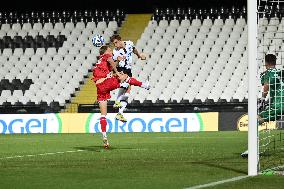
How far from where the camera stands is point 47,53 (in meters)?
39.8

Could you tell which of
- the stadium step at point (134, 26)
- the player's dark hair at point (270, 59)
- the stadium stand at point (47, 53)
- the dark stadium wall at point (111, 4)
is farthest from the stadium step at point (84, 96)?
the player's dark hair at point (270, 59)

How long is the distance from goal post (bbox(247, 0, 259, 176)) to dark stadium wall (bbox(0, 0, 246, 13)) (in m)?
29.2

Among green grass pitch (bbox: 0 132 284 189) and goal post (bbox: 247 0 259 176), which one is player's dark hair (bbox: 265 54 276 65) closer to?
green grass pitch (bbox: 0 132 284 189)

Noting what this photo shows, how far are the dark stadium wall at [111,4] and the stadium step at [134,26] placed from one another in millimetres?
637

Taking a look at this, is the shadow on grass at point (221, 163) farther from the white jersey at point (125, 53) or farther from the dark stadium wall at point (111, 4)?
the dark stadium wall at point (111, 4)

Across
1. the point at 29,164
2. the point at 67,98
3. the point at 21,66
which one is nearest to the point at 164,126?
the point at 67,98

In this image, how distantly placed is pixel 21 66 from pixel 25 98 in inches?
98.3

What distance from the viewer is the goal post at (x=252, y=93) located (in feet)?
32.4

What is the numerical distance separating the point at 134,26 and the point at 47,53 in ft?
15.2

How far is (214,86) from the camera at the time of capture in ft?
113

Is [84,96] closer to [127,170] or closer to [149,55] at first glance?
[149,55]

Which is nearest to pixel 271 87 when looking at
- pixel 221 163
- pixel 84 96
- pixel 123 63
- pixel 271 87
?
pixel 271 87

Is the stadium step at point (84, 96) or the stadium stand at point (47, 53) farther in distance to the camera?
the stadium stand at point (47, 53)

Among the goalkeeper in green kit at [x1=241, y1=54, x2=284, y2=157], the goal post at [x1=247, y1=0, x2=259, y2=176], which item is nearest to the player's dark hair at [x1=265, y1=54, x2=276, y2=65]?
the goalkeeper in green kit at [x1=241, y1=54, x2=284, y2=157]
